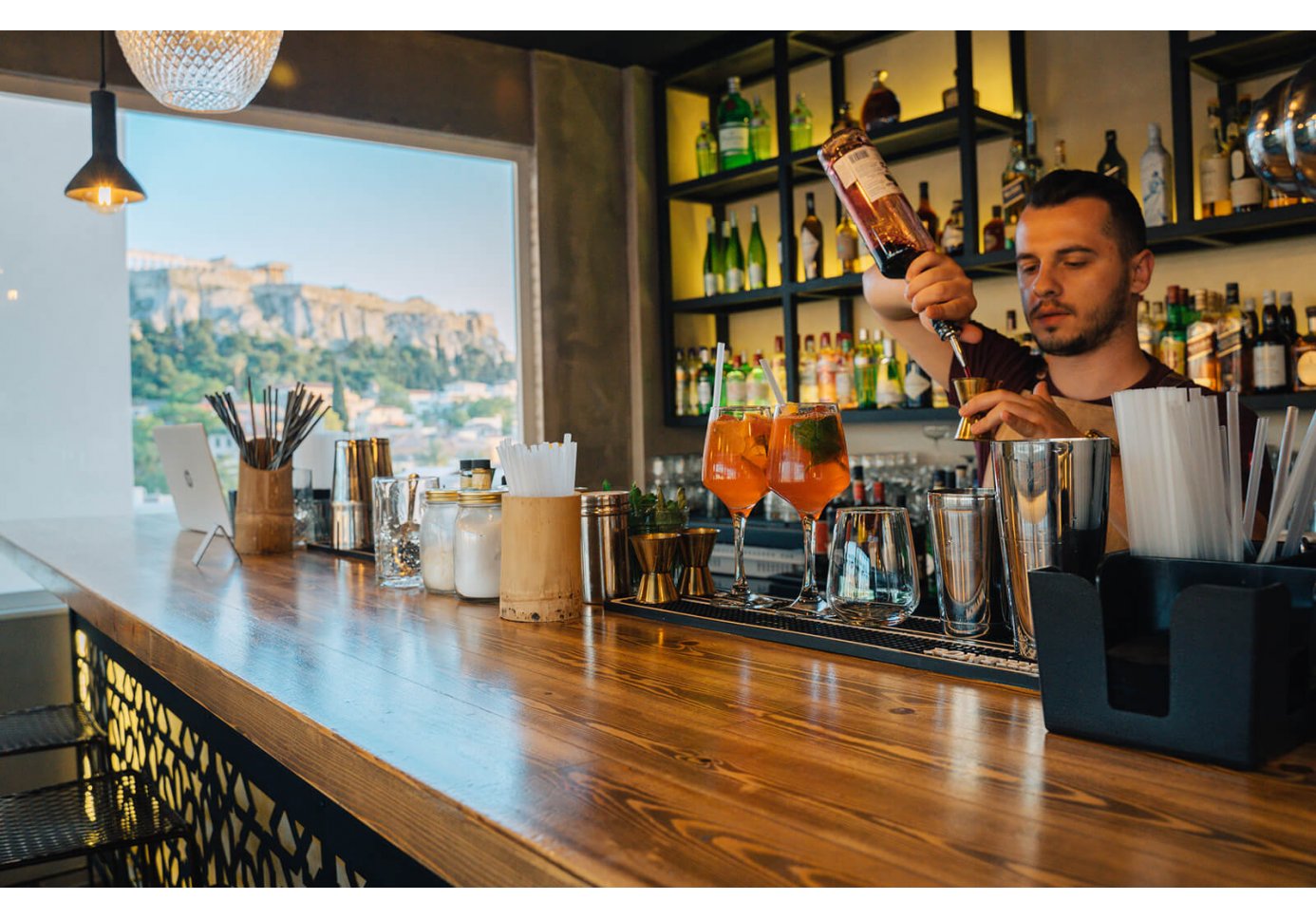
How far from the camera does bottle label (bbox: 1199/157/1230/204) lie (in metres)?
2.70

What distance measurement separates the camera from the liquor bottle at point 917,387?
3344 mm

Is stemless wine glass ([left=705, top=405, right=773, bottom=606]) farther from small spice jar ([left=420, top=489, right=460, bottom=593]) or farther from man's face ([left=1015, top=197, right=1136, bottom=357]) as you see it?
man's face ([left=1015, top=197, right=1136, bottom=357])

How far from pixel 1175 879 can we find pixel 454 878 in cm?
41

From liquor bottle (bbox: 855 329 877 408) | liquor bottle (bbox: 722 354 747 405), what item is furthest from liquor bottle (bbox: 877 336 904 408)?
liquor bottle (bbox: 722 354 747 405)

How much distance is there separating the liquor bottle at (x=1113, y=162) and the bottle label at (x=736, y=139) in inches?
55.3

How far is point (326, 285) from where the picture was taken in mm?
3936

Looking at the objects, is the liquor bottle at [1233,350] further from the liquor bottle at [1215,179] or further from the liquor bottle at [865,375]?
the liquor bottle at [865,375]

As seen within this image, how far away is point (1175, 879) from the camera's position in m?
0.54

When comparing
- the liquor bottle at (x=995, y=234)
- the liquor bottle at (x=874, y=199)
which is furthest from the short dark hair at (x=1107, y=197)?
the liquor bottle at (x=995, y=234)

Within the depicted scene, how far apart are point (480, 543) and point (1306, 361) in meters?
2.16

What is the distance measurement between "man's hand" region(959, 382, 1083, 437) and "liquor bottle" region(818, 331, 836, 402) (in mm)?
2432

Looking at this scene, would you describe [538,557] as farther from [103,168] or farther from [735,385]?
[735,385]

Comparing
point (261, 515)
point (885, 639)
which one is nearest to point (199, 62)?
point (261, 515)
